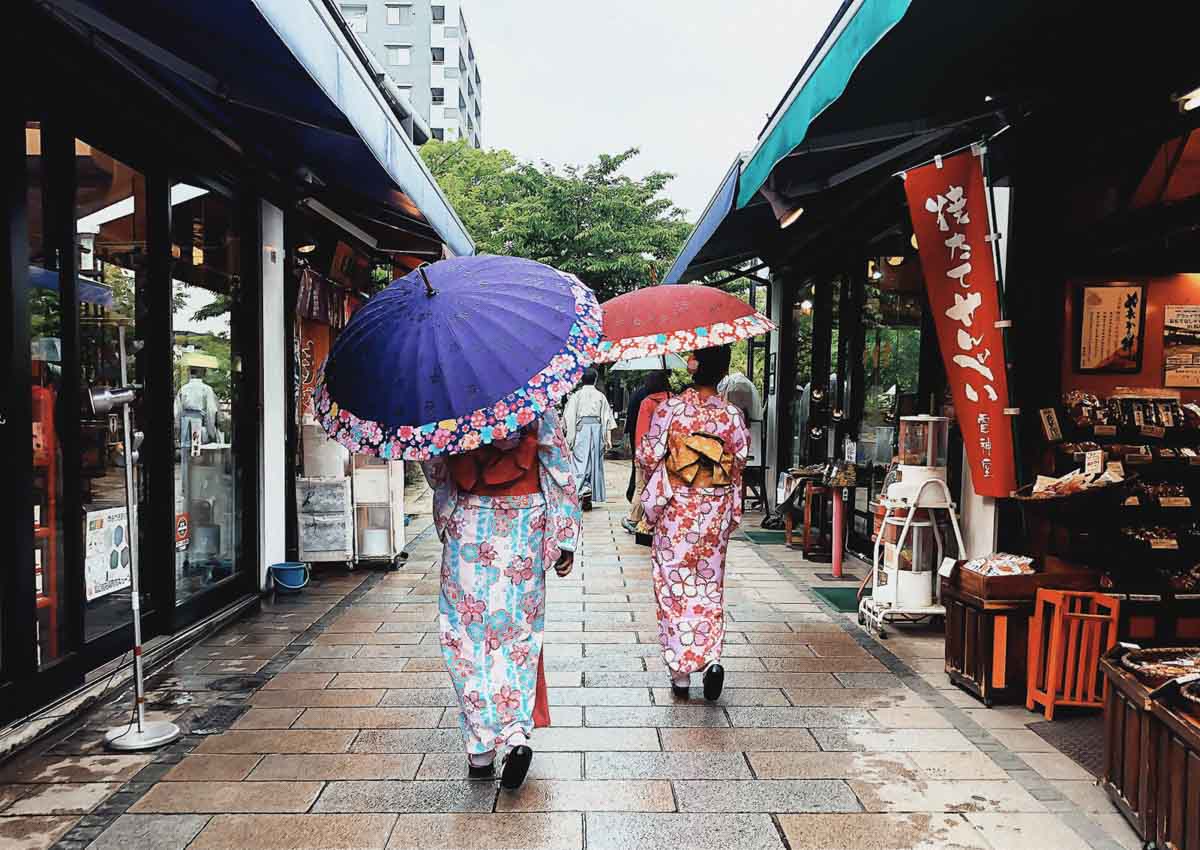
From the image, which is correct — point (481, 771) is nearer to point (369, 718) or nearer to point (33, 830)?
point (369, 718)

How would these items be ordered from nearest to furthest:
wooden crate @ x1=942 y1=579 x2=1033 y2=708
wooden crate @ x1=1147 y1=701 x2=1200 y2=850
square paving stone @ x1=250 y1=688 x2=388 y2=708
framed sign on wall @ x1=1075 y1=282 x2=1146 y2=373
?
wooden crate @ x1=1147 y1=701 x2=1200 y2=850, wooden crate @ x1=942 y1=579 x2=1033 y2=708, square paving stone @ x1=250 y1=688 x2=388 y2=708, framed sign on wall @ x1=1075 y1=282 x2=1146 y2=373

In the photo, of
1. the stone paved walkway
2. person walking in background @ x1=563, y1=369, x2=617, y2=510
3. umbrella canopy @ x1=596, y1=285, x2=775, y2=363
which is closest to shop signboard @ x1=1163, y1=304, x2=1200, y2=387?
the stone paved walkway

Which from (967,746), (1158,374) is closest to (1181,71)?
(1158,374)

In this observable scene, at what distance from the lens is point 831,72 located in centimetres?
390

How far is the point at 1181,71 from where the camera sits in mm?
3916

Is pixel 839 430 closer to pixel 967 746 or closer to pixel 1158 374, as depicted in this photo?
pixel 1158 374

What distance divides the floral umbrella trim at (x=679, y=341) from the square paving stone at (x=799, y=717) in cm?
182

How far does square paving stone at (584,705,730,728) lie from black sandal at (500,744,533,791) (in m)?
0.83

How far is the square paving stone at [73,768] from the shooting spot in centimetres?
364

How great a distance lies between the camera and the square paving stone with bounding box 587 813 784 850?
3127mm

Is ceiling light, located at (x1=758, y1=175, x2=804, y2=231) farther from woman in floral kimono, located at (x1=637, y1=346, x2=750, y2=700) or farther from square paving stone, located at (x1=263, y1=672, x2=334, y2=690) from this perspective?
square paving stone, located at (x1=263, y1=672, x2=334, y2=690)

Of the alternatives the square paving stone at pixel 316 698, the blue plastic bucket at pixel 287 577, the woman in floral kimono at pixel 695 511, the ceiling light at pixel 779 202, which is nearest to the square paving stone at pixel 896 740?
the woman in floral kimono at pixel 695 511

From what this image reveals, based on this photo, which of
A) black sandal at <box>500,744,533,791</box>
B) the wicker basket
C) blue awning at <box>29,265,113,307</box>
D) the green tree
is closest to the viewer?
the wicker basket

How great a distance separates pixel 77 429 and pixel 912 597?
4.99 meters
